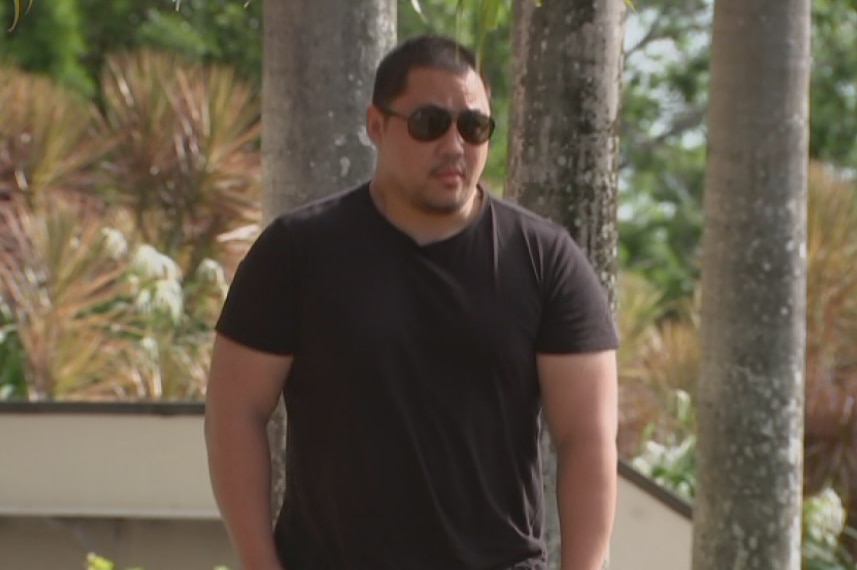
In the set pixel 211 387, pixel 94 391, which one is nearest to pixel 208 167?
pixel 94 391

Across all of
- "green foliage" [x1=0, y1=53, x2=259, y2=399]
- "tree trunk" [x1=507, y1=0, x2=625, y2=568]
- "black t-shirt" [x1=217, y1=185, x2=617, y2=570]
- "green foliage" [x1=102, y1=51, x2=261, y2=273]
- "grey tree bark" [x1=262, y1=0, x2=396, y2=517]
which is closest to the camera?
"black t-shirt" [x1=217, y1=185, x2=617, y2=570]

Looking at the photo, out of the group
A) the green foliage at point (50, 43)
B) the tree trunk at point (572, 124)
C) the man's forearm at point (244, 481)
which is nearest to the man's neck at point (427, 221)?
the man's forearm at point (244, 481)

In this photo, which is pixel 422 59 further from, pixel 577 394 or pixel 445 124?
pixel 577 394

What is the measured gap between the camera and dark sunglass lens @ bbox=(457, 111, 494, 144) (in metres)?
3.76

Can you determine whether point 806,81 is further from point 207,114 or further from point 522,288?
point 207,114

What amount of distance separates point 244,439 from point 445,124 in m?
0.67

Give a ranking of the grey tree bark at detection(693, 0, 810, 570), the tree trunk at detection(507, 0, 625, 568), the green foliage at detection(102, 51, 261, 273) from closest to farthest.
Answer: the tree trunk at detection(507, 0, 625, 568)
the grey tree bark at detection(693, 0, 810, 570)
the green foliage at detection(102, 51, 261, 273)

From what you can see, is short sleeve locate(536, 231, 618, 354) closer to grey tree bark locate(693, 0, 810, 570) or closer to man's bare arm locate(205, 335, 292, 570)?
man's bare arm locate(205, 335, 292, 570)

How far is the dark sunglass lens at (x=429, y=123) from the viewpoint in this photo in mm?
3762

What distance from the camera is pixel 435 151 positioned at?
3.76 metres

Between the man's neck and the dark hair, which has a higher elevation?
the dark hair

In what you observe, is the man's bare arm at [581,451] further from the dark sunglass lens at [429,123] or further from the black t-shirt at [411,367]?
the dark sunglass lens at [429,123]

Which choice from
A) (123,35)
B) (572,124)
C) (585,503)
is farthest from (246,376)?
(123,35)

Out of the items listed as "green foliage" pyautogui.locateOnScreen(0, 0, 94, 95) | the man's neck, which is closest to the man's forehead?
the man's neck
